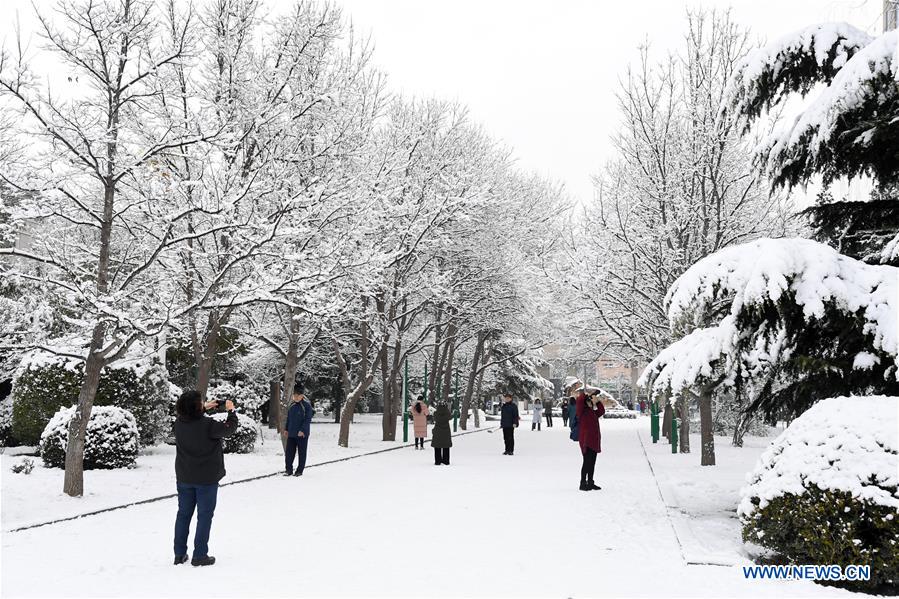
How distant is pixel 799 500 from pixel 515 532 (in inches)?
125

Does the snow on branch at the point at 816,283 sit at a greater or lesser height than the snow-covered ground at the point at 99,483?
greater

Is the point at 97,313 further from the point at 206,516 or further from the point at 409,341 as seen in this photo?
the point at 409,341

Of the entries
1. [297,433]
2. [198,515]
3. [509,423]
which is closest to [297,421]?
[297,433]

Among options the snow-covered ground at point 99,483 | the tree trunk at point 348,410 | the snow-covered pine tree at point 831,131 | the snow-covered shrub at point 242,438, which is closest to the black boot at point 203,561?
the snow-covered ground at point 99,483

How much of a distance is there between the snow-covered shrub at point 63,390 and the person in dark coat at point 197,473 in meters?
10.0

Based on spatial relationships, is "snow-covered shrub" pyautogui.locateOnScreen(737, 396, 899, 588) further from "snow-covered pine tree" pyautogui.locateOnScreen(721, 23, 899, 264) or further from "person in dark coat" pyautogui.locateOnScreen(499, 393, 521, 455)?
"person in dark coat" pyautogui.locateOnScreen(499, 393, 521, 455)

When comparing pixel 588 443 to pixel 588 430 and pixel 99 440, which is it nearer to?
pixel 588 430

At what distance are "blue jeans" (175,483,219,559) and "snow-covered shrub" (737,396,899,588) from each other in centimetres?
499

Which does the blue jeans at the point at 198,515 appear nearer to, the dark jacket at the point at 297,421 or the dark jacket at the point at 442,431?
the dark jacket at the point at 297,421

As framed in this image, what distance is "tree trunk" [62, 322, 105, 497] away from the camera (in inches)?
421

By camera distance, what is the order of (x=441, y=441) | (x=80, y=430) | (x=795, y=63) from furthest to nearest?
(x=441, y=441) < (x=80, y=430) < (x=795, y=63)

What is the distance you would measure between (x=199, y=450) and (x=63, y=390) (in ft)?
36.7

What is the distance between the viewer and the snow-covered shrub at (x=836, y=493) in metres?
6.00

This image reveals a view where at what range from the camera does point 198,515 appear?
6891mm
